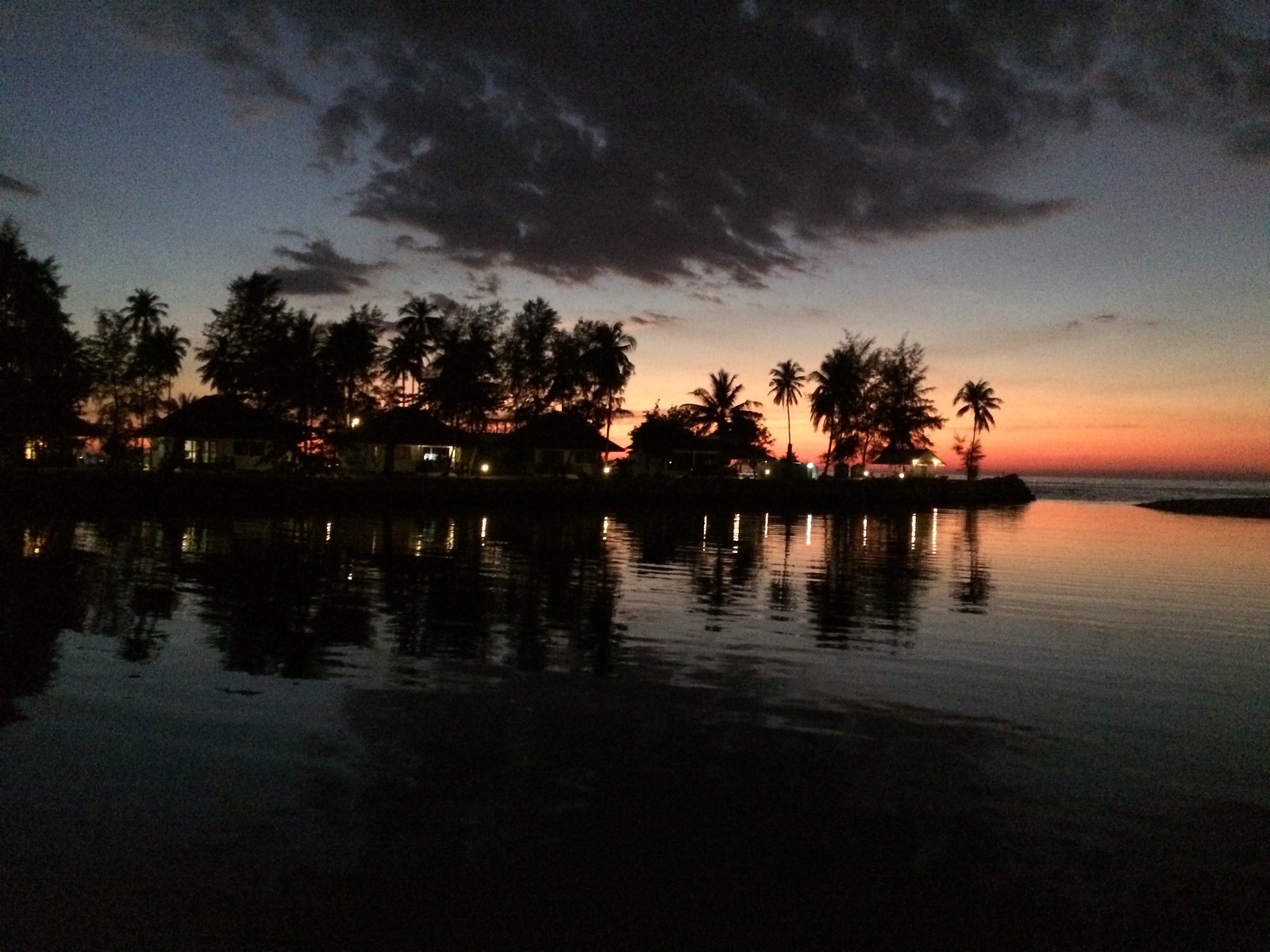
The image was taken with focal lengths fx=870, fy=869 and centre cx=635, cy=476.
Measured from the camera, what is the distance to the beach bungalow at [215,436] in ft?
211

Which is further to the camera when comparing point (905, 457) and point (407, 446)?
point (905, 457)

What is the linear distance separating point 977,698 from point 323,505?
143 ft

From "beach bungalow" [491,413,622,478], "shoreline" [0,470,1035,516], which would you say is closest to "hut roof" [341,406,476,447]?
"beach bungalow" [491,413,622,478]

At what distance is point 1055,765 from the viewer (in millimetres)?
9602

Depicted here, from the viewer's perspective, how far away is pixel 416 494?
5519 centimetres

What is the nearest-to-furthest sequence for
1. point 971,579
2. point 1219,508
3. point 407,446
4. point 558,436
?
point 971,579
point 407,446
point 558,436
point 1219,508

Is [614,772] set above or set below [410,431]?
below

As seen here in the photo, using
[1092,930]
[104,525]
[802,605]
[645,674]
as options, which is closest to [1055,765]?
[1092,930]

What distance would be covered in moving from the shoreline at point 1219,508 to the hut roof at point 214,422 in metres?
80.3

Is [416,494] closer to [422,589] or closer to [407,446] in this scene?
[407,446]

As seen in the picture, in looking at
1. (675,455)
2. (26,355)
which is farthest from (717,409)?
(26,355)

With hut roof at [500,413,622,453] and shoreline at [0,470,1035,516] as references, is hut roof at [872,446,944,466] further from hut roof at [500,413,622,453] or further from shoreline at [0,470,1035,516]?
hut roof at [500,413,622,453]

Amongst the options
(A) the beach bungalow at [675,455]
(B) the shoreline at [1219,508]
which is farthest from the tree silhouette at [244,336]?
(B) the shoreline at [1219,508]

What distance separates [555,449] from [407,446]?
1464 centimetres
